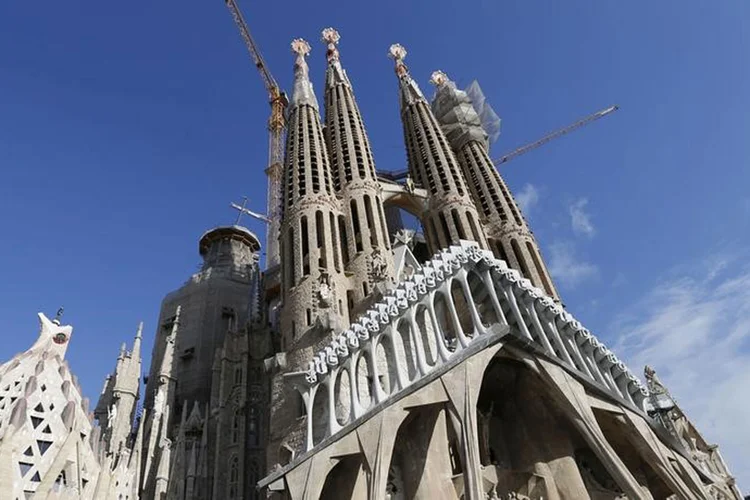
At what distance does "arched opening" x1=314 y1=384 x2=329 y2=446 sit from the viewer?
15299 mm

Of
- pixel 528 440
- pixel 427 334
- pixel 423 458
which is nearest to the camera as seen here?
pixel 423 458

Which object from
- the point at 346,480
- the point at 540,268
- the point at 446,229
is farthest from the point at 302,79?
the point at 346,480

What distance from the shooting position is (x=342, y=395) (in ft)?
52.1

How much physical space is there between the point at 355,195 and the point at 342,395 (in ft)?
36.3

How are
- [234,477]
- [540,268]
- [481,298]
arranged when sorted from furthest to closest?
[540,268] → [234,477] → [481,298]

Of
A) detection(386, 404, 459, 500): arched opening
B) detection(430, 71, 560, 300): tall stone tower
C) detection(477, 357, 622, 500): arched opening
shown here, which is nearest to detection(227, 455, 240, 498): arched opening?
detection(386, 404, 459, 500): arched opening

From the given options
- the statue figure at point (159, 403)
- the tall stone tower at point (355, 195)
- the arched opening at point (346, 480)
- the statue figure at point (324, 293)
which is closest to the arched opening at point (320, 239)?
the tall stone tower at point (355, 195)

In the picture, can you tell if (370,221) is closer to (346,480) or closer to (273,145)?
(346,480)

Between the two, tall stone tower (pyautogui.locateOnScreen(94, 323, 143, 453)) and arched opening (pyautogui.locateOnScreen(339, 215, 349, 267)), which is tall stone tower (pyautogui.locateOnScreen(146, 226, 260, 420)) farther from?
arched opening (pyautogui.locateOnScreen(339, 215, 349, 267))

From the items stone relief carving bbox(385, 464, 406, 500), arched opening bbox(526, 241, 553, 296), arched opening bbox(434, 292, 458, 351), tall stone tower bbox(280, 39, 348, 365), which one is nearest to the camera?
stone relief carving bbox(385, 464, 406, 500)

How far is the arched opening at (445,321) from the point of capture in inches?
598

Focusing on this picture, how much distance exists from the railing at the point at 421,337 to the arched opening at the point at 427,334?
0.03 meters

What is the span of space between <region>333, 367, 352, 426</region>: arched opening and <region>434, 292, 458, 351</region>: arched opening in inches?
112

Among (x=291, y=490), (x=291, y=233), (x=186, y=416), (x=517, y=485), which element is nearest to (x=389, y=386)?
(x=291, y=490)
